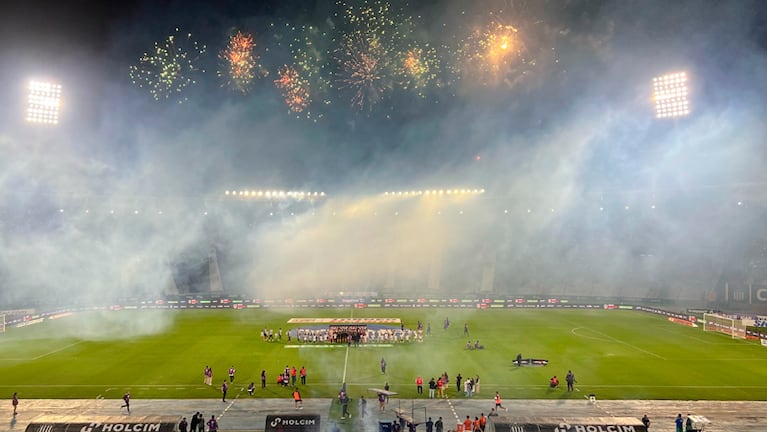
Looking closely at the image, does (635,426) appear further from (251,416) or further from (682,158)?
(682,158)

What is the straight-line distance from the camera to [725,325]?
4878 cm

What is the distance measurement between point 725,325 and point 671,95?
24.6 metres

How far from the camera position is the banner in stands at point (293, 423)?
20.3 m

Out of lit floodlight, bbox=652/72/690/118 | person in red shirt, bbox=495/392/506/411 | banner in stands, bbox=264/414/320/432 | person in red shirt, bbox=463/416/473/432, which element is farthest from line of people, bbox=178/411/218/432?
lit floodlight, bbox=652/72/690/118

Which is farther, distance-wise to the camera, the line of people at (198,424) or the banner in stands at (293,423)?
the line of people at (198,424)

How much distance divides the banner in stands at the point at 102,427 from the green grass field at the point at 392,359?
878cm

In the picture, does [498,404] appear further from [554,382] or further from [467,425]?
[554,382]

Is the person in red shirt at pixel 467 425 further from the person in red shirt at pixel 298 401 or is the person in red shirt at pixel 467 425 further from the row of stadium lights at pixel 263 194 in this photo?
the row of stadium lights at pixel 263 194

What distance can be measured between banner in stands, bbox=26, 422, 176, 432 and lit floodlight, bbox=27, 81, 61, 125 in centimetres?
3994

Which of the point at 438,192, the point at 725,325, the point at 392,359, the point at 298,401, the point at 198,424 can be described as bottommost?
the point at 198,424

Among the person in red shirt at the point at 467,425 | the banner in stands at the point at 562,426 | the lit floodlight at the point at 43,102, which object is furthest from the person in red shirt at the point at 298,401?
the lit floodlight at the point at 43,102

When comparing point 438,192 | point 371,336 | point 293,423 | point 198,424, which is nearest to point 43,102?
point 371,336

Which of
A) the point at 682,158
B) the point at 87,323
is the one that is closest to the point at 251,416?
the point at 87,323

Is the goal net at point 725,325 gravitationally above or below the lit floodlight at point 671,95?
below
